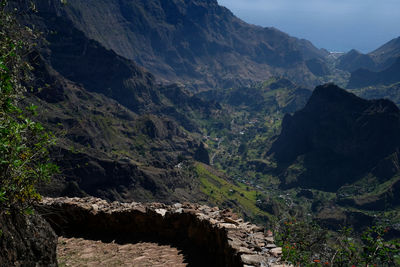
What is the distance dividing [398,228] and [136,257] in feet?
633

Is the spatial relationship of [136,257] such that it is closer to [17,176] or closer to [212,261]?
[212,261]

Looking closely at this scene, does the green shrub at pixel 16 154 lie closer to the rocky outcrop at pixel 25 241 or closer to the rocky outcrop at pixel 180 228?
the rocky outcrop at pixel 25 241

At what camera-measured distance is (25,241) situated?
11000mm

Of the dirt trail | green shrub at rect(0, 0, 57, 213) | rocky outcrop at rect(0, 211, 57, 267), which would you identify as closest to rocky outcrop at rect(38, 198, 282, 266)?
the dirt trail

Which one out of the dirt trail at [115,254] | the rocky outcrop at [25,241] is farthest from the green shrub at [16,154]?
the dirt trail at [115,254]

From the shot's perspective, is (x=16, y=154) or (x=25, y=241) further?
(x=25, y=241)

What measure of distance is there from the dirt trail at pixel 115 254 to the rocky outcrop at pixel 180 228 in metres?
0.68

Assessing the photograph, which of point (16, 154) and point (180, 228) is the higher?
point (16, 154)

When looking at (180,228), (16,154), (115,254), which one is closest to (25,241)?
(16,154)

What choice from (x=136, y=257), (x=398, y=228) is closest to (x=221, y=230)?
(x=136, y=257)

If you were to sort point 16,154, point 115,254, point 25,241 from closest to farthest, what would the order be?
1. point 16,154
2. point 25,241
3. point 115,254

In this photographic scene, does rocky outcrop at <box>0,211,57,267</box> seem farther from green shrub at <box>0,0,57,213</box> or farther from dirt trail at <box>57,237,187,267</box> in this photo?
dirt trail at <box>57,237,187,267</box>

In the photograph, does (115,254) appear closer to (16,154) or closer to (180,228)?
(180,228)

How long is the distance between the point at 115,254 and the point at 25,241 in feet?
18.2
